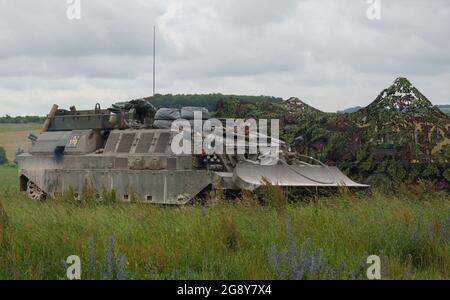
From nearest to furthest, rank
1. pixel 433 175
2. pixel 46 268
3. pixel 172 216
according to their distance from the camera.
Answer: pixel 46 268
pixel 172 216
pixel 433 175

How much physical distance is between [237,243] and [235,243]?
0.05 metres

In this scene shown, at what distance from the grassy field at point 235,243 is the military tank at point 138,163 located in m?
2.55

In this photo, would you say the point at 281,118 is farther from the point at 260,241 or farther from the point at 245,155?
the point at 260,241

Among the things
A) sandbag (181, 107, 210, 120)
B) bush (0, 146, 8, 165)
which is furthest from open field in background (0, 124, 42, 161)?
sandbag (181, 107, 210, 120)

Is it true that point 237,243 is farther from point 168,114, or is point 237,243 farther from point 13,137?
point 13,137

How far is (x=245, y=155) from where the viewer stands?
15180 mm

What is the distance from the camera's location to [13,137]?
60125 millimetres

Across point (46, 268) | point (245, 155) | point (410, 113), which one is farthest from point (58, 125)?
point (46, 268)

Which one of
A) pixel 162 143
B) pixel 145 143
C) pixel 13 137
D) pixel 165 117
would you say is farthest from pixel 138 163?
pixel 13 137

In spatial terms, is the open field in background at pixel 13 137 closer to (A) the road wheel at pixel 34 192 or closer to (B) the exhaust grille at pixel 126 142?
(A) the road wheel at pixel 34 192

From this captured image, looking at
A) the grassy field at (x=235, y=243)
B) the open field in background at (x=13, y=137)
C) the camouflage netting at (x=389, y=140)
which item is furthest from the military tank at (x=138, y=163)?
the open field in background at (x=13, y=137)
